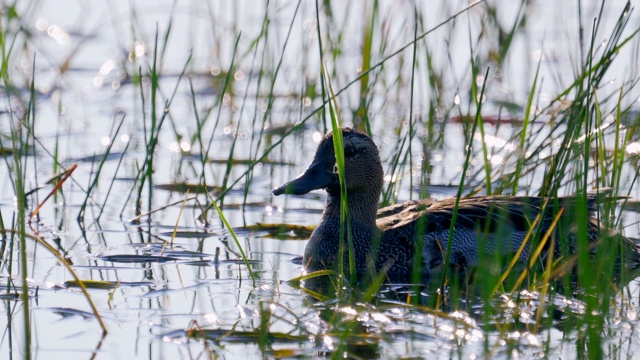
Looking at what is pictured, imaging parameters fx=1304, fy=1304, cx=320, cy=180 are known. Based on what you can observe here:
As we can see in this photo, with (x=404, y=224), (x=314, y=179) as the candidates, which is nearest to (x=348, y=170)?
(x=314, y=179)

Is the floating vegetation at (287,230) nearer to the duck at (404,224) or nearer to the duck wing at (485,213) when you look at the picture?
the duck at (404,224)

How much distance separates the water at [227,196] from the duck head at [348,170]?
39 centimetres

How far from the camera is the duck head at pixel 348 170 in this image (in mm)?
7348

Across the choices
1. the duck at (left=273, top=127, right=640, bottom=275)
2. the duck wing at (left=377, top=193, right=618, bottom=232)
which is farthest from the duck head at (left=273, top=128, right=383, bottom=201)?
the duck wing at (left=377, top=193, right=618, bottom=232)

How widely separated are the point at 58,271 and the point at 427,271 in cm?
197

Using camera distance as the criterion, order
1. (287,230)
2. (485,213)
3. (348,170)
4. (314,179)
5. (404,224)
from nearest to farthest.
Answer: (485,213), (404,224), (314,179), (348,170), (287,230)

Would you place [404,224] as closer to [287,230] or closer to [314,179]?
[314,179]

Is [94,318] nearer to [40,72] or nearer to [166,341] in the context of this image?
[166,341]

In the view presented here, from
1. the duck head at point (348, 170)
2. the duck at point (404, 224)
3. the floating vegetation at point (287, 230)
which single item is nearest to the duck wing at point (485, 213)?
the duck at point (404, 224)

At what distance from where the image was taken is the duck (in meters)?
7.09

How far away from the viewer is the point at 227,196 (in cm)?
869

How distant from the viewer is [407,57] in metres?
11.1

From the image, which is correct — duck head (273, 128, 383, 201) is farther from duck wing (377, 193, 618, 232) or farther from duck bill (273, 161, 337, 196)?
duck wing (377, 193, 618, 232)

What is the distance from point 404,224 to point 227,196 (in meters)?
1.79
